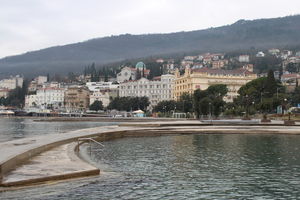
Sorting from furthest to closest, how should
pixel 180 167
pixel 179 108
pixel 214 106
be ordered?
pixel 179 108, pixel 214 106, pixel 180 167

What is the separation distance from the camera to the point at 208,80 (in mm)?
147750

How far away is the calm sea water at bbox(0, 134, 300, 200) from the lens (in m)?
14.9

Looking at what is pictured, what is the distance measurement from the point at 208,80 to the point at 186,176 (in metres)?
131

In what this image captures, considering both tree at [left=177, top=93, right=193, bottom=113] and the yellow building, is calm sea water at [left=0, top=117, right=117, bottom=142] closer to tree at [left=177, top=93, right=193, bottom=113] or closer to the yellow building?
tree at [left=177, top=93, right=193, bottom=113]

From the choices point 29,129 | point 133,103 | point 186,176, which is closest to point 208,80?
point 133,103

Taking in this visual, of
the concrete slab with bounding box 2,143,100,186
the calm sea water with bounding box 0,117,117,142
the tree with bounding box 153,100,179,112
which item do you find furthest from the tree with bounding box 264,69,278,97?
the concrete slab with bounding box 2,143,100,186

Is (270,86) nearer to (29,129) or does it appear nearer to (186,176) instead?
(29,129)

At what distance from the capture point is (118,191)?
15297mm

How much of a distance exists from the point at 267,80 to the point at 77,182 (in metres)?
103

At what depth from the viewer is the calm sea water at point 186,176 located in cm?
1494

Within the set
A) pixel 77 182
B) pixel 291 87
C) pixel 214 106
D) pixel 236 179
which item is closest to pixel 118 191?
pixel 77 182

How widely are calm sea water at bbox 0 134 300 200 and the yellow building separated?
116929mm

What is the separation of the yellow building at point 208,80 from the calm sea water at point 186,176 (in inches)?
4604

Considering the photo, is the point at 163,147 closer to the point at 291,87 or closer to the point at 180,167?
the point at 180,167
